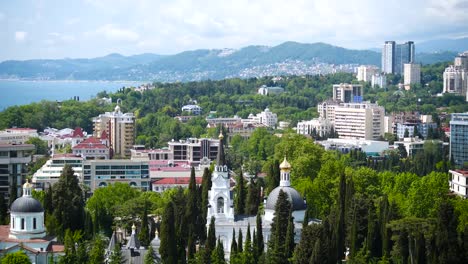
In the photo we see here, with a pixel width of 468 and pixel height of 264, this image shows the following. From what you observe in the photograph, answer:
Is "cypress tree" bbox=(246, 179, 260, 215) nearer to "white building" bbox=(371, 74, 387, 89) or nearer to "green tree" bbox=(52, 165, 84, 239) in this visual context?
"green tree" bbox=(52, 165, 84, 239)

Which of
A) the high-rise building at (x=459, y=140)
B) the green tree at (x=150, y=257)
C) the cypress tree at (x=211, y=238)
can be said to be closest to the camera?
the green tree at (x=150, y=257)

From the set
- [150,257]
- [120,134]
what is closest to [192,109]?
[120,134]

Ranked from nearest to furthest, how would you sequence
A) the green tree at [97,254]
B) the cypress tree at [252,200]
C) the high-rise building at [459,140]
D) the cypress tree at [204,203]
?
1. the green tree at [97,254]
2. the cypress tree at [204,203]
3. the cypress tree at [252,200]
4. the high-rise building at [459,140]

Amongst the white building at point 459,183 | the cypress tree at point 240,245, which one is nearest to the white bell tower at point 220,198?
the cypress tree at point 240,245

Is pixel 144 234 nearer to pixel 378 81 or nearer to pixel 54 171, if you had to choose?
pixel 54 171

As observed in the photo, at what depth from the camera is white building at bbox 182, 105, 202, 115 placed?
148m

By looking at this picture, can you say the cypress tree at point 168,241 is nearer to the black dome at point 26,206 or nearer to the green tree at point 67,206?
the black dome at point 26,206

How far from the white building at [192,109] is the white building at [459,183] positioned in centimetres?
8122

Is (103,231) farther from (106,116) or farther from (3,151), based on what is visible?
(106,116)

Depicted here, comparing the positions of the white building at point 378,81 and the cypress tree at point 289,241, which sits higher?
the white building at point 378,81

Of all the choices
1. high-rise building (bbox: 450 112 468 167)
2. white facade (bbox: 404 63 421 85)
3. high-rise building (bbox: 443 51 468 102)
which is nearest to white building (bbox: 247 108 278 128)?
high-rise building (bbox: 450 112 468 167)

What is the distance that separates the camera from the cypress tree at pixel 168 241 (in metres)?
45.0

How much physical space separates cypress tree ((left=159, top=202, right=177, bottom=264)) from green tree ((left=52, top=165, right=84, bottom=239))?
6.58m

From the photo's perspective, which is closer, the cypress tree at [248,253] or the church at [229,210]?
the cypress tree at [248,253]
